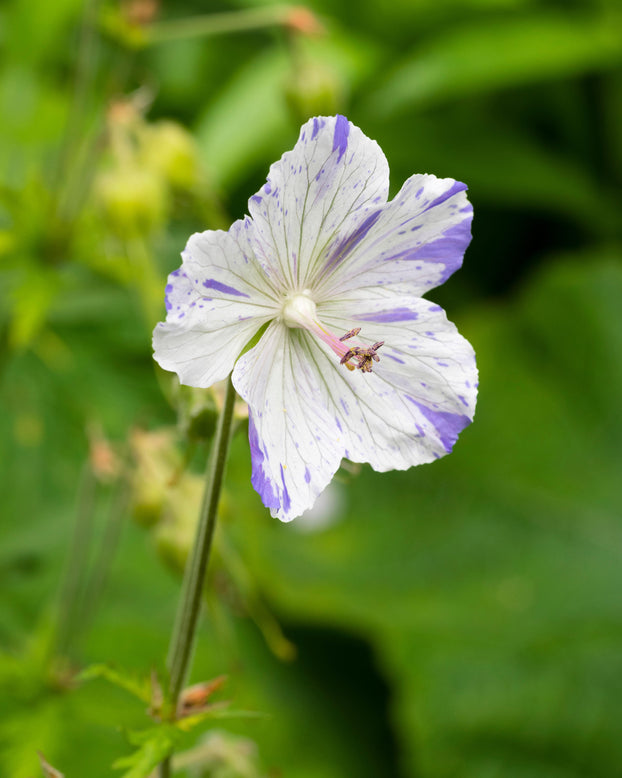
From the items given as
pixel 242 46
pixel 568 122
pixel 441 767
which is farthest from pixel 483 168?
pixel 441 767

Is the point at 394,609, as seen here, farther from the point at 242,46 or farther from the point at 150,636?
the point at 242,46

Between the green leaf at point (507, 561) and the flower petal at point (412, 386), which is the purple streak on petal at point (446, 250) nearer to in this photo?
the flower petal at point (412, 386)

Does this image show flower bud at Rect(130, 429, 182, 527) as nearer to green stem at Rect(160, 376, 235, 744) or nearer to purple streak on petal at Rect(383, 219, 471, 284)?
green stem at Rect(160, 376, 235, 744)

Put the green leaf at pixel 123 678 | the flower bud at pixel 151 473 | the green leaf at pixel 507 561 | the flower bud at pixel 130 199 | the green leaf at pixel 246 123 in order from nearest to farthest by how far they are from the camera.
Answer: the green leaf at pixel 123 678 < the flower bud at pixel 151 473 < the flower bud at pixel 130 199 < the green leaf at pixel 507 561 < the green leaf at pixel 246 123

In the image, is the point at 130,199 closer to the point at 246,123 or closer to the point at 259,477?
the point at 259,477

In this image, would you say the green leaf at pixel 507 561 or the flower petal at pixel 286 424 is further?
the green leaf at pixel 507 561

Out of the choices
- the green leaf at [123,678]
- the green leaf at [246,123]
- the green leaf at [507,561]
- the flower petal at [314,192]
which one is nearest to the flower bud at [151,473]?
the green leaf at [123,678]
